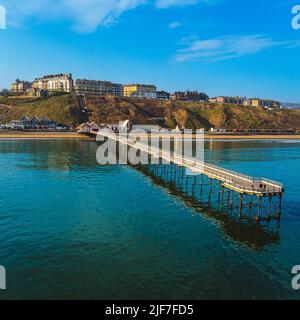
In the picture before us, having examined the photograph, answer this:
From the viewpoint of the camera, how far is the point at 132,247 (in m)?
30.6

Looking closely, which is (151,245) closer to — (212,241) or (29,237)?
(212,241)

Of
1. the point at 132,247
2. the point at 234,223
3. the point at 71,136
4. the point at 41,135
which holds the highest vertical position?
the point at 41,135

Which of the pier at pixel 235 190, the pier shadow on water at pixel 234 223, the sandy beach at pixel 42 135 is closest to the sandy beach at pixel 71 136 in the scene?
the sandy beach at pixel 42 135

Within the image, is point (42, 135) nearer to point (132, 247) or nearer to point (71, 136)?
point (71, 136)

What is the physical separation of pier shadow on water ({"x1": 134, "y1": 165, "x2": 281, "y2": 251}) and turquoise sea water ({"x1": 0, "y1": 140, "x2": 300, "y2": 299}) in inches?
8.5

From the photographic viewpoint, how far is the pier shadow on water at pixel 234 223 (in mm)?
33141

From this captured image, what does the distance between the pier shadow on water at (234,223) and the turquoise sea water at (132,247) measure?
0.22 metres

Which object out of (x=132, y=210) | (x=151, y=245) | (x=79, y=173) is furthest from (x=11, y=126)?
(x=151, y=245)

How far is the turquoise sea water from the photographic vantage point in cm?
2388

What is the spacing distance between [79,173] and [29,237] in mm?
33174

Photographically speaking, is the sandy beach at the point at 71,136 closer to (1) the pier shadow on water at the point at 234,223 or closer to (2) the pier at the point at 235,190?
(2) the pier at the point at 235,190

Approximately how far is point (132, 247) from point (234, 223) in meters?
13.3

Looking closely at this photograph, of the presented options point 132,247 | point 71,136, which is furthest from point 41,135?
point 132,247

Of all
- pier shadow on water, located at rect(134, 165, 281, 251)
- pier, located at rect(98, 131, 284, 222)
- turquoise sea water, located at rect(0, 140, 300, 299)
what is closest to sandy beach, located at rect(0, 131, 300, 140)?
pier, located at rect(98, 131, 284, 222)
